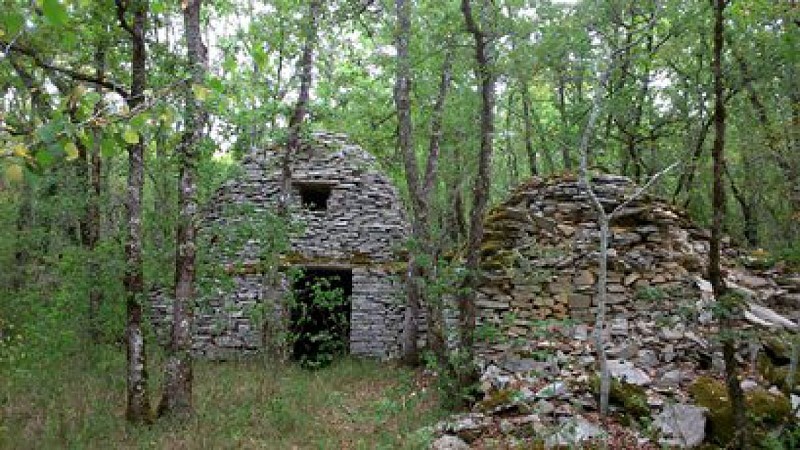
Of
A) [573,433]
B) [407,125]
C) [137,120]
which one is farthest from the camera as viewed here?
[407,125]

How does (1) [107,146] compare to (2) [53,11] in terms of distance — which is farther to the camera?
(1) [107,146]

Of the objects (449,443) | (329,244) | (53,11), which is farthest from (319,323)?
(53,11)

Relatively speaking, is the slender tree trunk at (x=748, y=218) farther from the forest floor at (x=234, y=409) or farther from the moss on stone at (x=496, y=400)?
the moss on stone at (x=496, y=400)

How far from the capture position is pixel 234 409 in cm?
750

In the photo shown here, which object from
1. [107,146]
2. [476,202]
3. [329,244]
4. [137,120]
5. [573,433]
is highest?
[476,202]

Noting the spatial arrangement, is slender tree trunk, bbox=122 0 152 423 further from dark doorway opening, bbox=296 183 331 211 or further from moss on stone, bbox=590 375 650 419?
dark doorway opening, bbox=296 183 331 211

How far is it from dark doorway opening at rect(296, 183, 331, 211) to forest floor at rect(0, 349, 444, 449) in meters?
3.55

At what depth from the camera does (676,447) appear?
577 centimetres

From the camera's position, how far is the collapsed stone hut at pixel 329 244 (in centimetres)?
1092

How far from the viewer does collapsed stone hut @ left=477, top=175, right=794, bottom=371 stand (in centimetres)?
752


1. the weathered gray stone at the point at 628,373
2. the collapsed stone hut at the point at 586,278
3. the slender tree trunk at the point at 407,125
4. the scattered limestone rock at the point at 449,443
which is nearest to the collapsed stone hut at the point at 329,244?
the slender tree trunk at the point at 407,125

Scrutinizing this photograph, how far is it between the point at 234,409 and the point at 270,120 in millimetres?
3712

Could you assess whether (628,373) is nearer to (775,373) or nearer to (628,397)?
(628,397)

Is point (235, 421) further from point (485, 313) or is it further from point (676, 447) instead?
point (676, 447)
